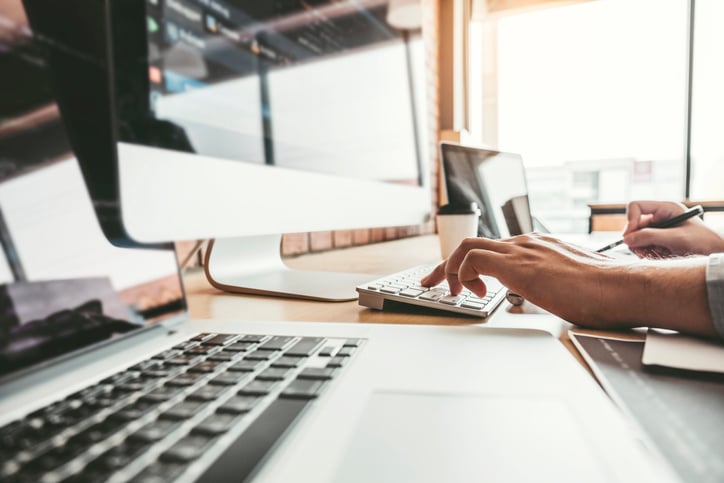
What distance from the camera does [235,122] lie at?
392 millimetres

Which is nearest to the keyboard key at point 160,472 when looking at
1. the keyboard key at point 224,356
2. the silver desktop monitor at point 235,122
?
the keyboard key at point 224,356

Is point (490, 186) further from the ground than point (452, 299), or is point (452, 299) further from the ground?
point (490, 186)

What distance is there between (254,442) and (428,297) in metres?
0.31

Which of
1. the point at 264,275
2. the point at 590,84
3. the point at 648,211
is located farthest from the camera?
the point at 590,84

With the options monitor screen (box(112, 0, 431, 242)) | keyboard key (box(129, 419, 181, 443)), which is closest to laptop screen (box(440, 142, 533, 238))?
monitor screen (box(112, 0, 431, 242))

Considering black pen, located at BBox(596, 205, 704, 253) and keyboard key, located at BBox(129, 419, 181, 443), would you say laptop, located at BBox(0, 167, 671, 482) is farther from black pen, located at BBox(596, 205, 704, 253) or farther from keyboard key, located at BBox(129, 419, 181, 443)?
black pen, located at BBox(596, 205, 704, 253)

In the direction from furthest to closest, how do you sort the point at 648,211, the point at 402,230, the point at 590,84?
the point at 590,84
the point at 402,230
the point at 648,211

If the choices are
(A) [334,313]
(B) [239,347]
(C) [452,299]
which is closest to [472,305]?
(C) [452,299]

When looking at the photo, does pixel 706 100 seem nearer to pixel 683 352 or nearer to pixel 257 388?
pixel 683 352

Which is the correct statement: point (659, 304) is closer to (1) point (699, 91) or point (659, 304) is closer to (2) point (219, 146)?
(2) point (219, 146)

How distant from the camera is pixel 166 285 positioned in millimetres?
334

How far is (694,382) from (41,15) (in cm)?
50

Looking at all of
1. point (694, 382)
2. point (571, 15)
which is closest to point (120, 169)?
point (694, 382)

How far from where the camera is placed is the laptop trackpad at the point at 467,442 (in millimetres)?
141
